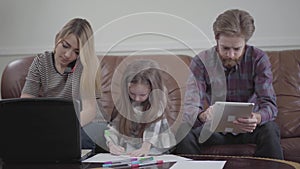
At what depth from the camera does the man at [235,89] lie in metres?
1.96

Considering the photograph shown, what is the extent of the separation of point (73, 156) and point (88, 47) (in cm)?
74

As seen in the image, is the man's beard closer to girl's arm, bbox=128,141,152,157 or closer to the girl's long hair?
the girl's long hair

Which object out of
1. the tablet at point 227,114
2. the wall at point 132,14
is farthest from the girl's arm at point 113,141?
the wall at point 132,14

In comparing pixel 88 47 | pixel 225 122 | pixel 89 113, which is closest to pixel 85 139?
pixel 89 113

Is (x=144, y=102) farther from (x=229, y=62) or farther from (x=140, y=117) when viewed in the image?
(x=229, y=62)

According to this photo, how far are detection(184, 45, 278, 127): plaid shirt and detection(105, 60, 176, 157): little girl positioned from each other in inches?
17.9

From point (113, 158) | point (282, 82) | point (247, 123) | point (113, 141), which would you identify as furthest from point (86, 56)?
point (282, 82)

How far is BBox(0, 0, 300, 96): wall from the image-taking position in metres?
2.77

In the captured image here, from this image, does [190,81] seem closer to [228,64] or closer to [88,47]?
[228,64]

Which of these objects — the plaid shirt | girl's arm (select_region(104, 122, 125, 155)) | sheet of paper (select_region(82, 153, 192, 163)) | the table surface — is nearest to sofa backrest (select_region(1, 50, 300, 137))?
the plaid shirt

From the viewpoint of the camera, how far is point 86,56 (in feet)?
6.34

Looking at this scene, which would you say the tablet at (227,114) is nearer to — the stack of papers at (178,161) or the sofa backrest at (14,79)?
the stack of papers at (178,161)

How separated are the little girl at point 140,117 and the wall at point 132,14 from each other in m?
0.97

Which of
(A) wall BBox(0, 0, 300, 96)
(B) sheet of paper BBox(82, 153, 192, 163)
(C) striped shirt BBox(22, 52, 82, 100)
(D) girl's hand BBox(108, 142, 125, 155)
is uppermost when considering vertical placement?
(A) wall BBox(0, 0, 300, 96)
